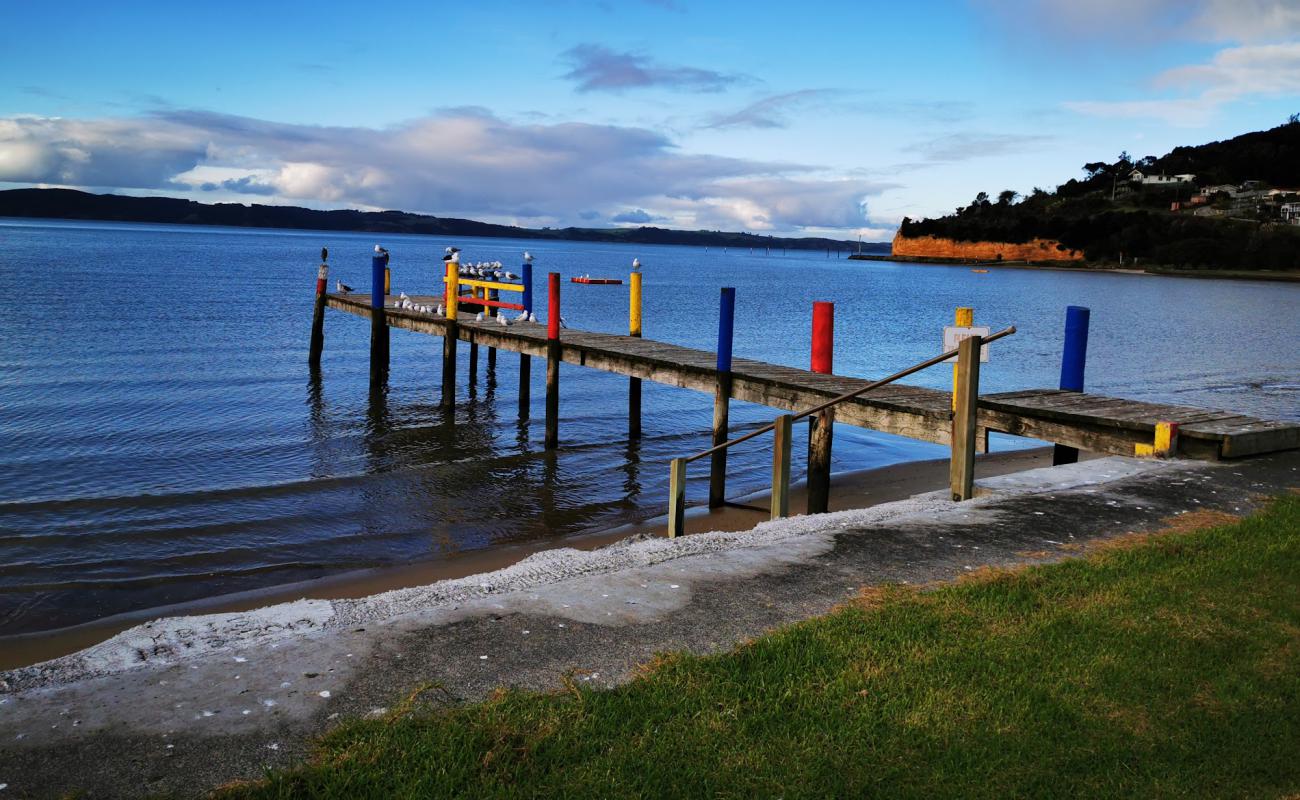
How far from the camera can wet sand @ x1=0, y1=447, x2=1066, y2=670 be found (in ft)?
30.5

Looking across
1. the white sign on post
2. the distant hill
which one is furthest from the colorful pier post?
the distant hill

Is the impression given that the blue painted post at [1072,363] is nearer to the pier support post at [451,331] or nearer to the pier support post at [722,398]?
the pier support post at [722,398]

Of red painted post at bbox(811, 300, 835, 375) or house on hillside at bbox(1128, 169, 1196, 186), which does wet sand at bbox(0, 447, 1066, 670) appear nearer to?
red painted post at bbox(811, 300, 835, 375)

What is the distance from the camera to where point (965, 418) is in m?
9.05

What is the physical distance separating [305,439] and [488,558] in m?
8.51

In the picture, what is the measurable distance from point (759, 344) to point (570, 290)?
39584mm

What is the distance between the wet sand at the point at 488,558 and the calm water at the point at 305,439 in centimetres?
38

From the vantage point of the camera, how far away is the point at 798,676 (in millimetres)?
4867

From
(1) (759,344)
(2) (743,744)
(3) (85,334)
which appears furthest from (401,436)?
(1) (759,344)

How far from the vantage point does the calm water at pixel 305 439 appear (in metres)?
12.2

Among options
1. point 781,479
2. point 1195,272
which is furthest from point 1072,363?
point 1195,272

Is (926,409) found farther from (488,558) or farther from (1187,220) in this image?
(1187,220)

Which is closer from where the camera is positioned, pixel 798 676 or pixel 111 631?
pixel 798 676

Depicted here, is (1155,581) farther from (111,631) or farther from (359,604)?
(111,631)
